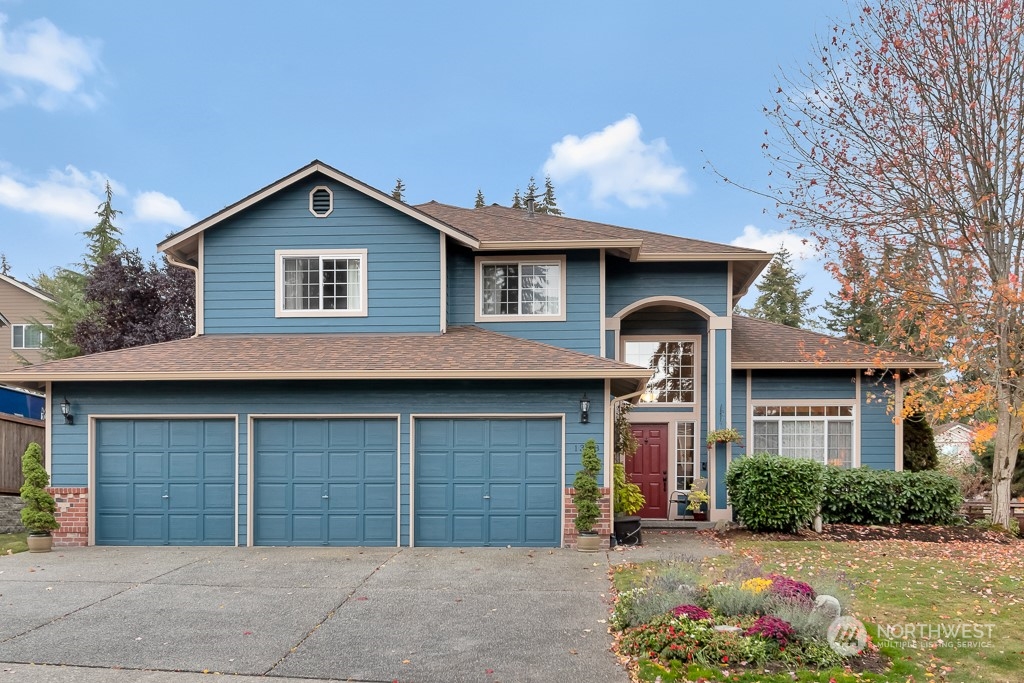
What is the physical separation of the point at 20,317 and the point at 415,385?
2726 centimetres

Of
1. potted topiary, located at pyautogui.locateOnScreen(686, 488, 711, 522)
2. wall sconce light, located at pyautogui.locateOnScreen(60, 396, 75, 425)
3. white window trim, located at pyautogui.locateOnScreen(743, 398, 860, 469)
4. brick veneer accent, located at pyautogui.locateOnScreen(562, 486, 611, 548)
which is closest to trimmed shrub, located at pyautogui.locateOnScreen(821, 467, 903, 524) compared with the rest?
white window trim, located at pyautogui.locateOnScreen(743, 398, 860, 469)

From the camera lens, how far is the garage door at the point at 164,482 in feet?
39.8

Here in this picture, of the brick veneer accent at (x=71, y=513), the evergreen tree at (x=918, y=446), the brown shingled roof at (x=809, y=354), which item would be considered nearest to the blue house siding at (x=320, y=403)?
the brick veneer accent at (x=71, y=513)

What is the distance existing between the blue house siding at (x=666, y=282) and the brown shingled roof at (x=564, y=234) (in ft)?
1.22

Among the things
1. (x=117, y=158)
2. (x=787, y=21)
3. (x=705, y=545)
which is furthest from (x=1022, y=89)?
(x=117, y=158)

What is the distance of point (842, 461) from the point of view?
1552 cm

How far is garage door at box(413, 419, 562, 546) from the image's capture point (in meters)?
11.9

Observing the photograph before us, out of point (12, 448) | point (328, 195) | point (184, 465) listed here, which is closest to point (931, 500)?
point (328, 195)

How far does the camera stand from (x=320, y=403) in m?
12.1

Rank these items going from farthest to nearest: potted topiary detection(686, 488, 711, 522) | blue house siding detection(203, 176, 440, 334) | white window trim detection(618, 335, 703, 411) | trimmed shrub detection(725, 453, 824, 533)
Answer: white window trim detection(618, 335, 703, 411) < potted topiary detection(686, 488, 711, 522) < blue house siding detection(203, 176, 440, 334) < trimmed shrub detection(725, 453, 824, 533)

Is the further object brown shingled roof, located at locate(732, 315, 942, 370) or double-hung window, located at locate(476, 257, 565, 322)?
brown shingled roof, located at locate(732, 315, 942, 370)

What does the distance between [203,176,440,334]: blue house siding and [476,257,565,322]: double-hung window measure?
1.06m

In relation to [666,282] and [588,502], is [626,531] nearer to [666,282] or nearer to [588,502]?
[588,502]

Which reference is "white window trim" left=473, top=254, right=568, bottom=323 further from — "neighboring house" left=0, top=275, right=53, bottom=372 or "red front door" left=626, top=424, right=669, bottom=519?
"neighboring house" left=0, top=275, right=53, bottom=372
